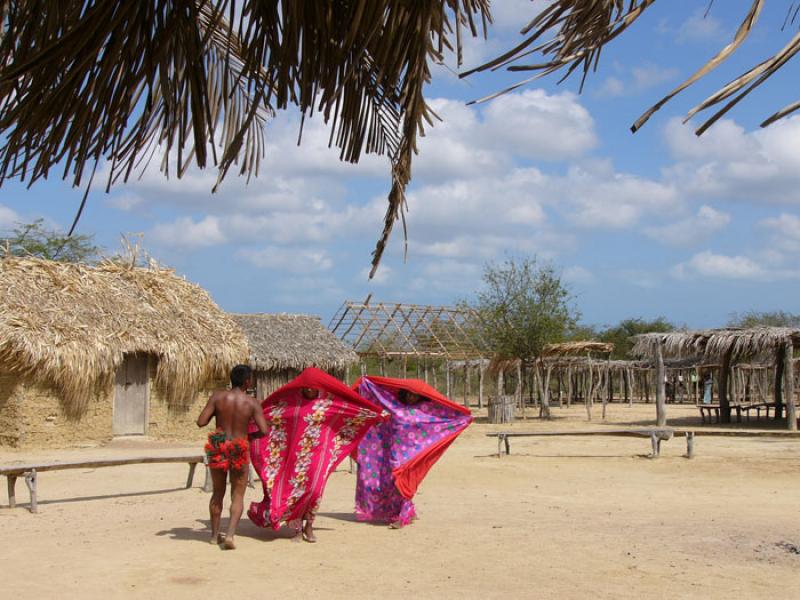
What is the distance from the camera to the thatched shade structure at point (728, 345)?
2044 centimetres

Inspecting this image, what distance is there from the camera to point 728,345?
21.3m

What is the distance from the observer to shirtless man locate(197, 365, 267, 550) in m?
7.11

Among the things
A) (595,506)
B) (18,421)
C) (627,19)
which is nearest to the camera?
(627,19)

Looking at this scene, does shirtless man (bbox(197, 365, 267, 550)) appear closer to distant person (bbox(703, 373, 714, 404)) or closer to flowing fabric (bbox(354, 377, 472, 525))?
flowing fabric (bbox(354, 377, 472, 525))

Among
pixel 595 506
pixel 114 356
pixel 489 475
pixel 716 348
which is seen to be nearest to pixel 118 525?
pixel 595 506

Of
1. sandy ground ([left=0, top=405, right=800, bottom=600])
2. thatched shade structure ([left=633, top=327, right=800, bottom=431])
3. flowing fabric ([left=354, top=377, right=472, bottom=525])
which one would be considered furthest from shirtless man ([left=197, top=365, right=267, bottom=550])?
thatched shade structure ([left=633, top=327, right=800, bottom=431])

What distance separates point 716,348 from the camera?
70.5ft

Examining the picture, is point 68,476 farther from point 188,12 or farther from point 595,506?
point 188,12

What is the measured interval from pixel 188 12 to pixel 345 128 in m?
0.68

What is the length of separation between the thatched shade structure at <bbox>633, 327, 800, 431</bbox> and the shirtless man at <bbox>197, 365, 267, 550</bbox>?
16320 millimetres

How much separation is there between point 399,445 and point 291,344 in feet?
46.6

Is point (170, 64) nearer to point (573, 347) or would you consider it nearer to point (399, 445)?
point (399, 445)

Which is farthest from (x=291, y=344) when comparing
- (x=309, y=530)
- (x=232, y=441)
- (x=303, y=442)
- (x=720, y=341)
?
(x=232, y=441)

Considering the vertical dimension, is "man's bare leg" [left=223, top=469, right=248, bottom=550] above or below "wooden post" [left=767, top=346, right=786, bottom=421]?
below
